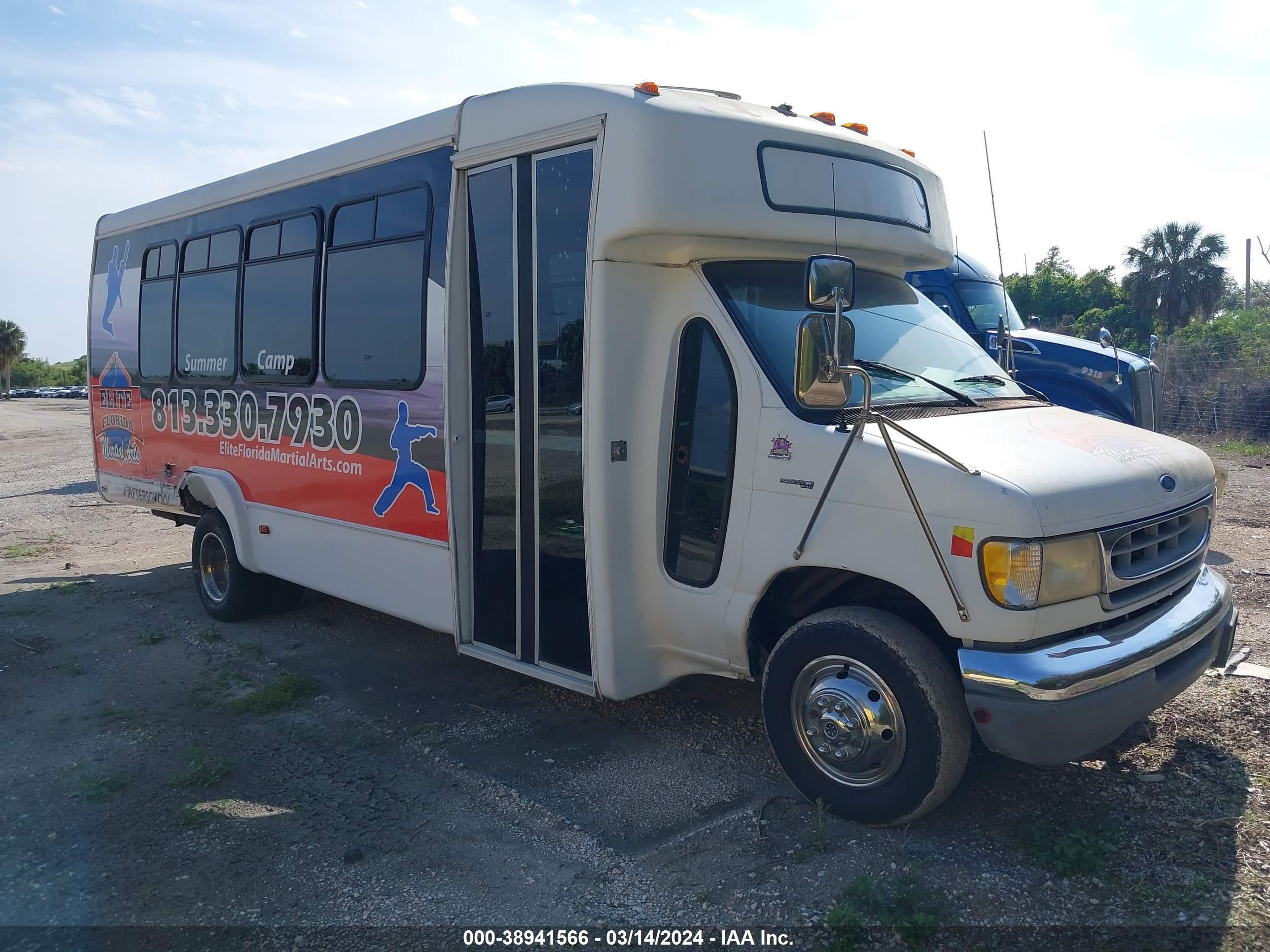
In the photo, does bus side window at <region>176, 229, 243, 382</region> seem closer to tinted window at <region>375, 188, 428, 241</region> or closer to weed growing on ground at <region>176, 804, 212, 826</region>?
tinted window at <region>375, 188, 428, 241</region>

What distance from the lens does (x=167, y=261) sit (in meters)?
7.95

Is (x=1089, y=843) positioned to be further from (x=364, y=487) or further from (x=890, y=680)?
(x=364, y=487)

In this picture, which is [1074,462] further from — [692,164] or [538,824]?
[538,824]

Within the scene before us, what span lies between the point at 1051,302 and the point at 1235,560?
31627 millimetres

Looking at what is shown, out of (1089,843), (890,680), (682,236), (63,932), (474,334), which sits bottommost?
(63,932)

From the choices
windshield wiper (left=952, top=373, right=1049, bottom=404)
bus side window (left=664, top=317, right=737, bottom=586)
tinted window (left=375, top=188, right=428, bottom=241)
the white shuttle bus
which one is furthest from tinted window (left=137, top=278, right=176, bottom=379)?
windshield wiper (left=952, top=373, right=1049, bottom=404)

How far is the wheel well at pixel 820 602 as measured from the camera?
4023mm

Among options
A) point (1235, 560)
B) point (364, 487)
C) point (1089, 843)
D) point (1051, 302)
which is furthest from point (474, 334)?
point (1051, 302)

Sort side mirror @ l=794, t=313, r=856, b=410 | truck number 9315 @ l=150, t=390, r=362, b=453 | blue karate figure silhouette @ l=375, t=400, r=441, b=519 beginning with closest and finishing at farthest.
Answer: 1. side mirror @ l=794, t=313, r=856, b=410
2. blue karate figure silhouette @ l=375, t=400, r=441, b=519
3. truck number 9315 @ l=150, t=390, r=362, b=453

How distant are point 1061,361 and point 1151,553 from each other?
603cm

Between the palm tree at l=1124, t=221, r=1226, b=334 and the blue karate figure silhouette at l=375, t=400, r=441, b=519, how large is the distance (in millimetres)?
Result: 34089

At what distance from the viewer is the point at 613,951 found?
3.29 metres

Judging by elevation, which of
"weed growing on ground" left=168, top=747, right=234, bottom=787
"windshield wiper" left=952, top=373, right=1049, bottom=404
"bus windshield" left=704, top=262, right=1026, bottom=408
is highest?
"bus windshield" left=704, top=262, right=1026, bottom=408

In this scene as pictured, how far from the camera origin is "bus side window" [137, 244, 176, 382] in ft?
25.9
